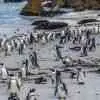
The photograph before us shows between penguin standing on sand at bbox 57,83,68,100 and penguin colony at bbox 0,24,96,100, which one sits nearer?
penguin standing on sand at bbox 57,83,68,100

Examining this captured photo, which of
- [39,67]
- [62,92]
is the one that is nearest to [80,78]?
[62,92]

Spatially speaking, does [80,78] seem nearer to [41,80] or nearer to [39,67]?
[41,80]

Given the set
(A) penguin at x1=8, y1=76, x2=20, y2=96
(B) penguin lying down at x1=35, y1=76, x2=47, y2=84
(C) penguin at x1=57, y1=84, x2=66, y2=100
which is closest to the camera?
(C) penguin at x1=57, y1=84, x2=66, y2=100

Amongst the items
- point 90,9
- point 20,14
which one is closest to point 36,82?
point 90,9

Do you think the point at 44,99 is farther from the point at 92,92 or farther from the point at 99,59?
the point at 99,59

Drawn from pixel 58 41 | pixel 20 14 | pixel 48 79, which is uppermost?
pixel 48 79

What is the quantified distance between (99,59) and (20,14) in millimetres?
47153

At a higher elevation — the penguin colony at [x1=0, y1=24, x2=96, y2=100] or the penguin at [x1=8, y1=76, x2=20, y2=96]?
the penguin at [x1=8, y1=76, x2=20, y2=96]

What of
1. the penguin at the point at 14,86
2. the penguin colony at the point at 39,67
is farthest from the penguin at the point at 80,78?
the penguin at the point at 14,86

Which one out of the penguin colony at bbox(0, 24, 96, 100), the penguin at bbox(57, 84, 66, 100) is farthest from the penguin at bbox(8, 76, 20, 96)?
the penguin at bbox(57, 84, 66, 100)

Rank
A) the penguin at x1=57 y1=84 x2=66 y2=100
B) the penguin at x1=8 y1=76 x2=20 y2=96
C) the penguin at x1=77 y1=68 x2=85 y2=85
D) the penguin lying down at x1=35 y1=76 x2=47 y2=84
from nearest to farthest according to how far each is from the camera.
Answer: the penguin at x1=57 y1=84 x2=66 y2=100 < the penguin at x1=8 y1=76 x2=20 y2=96 < the penguin at x1=77 y1=68 x2=85 y2=85 < the penguin lying down at x1=35 y1=76 x2=47 y2=84

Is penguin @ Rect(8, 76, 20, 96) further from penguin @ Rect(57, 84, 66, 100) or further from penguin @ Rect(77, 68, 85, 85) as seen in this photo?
penguin @ Rect(77, 68, 85, 85)

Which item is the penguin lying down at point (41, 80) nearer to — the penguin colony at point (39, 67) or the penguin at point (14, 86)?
the penguin colony at point (39, 67)

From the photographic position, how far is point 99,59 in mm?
24125
